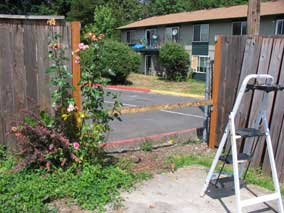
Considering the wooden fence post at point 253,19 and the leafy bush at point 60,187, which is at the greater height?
the wooden fence post at point 253,19

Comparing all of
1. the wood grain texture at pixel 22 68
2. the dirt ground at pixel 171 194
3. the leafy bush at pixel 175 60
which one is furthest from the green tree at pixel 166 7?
the wood grain texture at pixel 22 68

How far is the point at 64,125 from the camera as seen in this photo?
14.2 ft

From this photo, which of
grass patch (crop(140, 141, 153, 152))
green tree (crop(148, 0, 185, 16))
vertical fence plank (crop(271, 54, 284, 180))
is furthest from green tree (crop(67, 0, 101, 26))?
vertical fence plank (crop(271, 54, 284, 180))

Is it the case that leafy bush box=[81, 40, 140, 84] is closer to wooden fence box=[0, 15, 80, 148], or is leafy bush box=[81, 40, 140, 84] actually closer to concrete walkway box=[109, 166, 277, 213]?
wooden fence box=[0, 15, 80, 148]

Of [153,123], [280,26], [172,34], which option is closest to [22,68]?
[153,123]

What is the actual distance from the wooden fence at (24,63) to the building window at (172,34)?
27.1m

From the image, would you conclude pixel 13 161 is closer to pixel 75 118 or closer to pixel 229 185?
pixel 75 118

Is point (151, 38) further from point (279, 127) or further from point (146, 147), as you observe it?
point (279, 127)

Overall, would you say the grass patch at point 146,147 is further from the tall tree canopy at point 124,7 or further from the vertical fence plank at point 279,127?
the tall tree canopy at point 124,7

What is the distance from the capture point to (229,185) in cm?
405

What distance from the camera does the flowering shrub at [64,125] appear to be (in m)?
4.11

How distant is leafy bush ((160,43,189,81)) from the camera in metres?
25.8

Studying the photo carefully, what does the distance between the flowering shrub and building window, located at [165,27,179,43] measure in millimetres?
27248

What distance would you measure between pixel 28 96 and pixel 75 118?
0.77 metres
